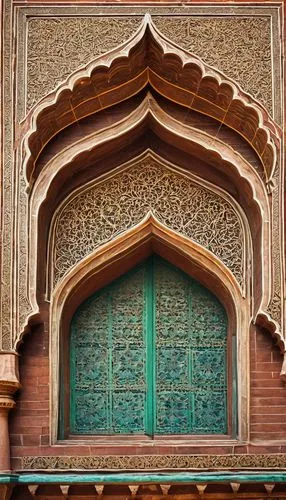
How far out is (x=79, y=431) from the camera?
1045 centimetres

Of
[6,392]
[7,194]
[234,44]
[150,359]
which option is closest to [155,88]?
[234,44]

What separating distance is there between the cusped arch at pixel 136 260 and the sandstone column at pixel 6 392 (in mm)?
523

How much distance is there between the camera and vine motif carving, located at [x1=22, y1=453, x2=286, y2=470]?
935cm

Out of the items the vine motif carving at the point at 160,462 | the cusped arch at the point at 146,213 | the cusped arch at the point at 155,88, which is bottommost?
the vine motif carving at the point at 160,462

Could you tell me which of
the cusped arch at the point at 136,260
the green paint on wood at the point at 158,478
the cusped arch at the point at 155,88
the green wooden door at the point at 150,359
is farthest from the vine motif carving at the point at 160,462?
the cusped arch at the point at 155,88

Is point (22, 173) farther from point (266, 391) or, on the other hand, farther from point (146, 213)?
point (266, 391)

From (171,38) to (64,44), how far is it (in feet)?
3.24

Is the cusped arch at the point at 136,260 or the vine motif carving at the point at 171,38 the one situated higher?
the vine motif carving at the point at 171,38

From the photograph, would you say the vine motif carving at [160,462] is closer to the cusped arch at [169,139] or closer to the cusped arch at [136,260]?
the cusped arch at [136,260]

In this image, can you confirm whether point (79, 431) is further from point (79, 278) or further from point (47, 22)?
point (47, 22)

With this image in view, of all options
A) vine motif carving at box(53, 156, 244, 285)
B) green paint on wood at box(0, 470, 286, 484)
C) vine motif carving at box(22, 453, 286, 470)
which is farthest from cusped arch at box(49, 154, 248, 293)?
green paint on wood at box(0, 470, 286, 484)

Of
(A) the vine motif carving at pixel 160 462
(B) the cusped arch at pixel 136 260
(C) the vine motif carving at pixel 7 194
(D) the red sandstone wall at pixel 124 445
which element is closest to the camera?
(A) the vine motif carving at pixel 160 462

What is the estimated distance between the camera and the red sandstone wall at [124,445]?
384 inches

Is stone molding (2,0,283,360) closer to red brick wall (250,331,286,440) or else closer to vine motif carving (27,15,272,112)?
vine motif carving (27,15,272,112)
